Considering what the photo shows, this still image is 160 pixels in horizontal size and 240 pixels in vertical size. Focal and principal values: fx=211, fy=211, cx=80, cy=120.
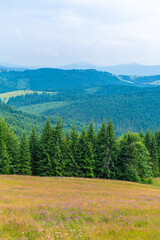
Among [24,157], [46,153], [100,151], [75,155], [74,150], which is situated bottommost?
[24,157]

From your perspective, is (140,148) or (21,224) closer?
(21,224)

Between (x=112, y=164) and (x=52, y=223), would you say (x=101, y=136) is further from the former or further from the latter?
(x=52, y=223)

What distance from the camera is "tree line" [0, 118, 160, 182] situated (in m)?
48.1

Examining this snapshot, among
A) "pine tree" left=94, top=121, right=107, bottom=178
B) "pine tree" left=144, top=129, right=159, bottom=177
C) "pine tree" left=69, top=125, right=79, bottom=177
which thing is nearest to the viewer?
"pine tree" left=69, top=125, right=79, bottom=177

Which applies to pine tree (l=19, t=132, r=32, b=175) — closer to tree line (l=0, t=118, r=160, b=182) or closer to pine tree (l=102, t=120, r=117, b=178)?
tree line (l=0, t=118, r=160, b=182)

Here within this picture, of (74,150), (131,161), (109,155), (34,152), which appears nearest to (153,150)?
(131,161)

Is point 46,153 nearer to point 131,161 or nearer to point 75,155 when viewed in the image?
point 75,155

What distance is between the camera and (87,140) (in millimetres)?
50469

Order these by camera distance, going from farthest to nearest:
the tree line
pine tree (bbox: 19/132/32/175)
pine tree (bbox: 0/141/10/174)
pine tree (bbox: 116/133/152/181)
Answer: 1. the tree line
2. pine tree (bbox: 19/132/32/175)
3. pine tree (bbox: 116/133/152/181)
4. pine tree (bbox: 0/141/10/174)

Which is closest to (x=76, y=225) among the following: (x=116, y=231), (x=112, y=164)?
(x=116, y=231)

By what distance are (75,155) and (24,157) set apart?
1176 cm

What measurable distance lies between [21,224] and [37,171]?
4272 centimetres

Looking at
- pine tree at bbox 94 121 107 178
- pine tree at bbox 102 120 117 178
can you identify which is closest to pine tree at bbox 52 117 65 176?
pine tree at bbox 94 121 107 178

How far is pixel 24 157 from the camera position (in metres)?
47.8
